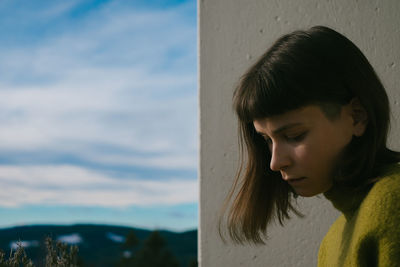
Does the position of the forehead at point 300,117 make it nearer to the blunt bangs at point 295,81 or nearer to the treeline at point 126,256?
the blunt bangs at point 295,81

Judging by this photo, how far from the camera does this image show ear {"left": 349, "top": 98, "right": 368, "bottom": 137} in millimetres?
1288

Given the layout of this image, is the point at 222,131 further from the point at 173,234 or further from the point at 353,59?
the point at 173,234

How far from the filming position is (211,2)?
2.46 meters

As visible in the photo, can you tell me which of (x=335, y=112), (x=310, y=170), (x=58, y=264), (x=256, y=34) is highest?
(x=256, y=34)

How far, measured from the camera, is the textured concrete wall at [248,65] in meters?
2.17

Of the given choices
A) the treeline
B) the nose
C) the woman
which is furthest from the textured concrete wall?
the nose

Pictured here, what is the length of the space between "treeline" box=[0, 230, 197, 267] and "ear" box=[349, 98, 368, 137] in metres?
1.06

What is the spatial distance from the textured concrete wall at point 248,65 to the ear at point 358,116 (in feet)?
2.95

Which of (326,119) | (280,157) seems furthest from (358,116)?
(280,157)

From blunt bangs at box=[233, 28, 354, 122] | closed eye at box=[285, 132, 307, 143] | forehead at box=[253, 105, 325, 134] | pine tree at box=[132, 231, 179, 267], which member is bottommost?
pine tree at box=[132, 231, 179, 267]

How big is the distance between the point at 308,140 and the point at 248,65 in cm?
117

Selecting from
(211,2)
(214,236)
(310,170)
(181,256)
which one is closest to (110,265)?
(181,256)

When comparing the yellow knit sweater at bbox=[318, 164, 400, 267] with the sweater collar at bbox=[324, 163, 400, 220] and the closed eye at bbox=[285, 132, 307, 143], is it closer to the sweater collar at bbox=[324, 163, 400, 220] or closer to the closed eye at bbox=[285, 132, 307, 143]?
the sweater collar at bbox=[324, 163, 400, 220]

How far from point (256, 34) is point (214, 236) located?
981 mm
